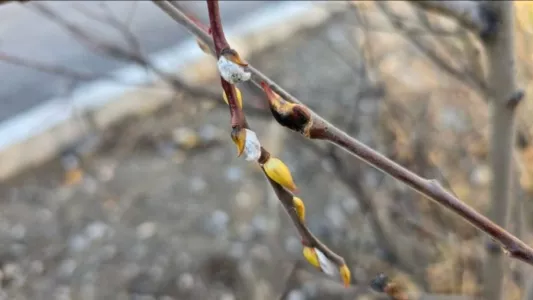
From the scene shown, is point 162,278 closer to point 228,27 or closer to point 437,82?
point 437,82

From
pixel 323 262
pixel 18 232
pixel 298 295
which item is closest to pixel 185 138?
pixel 18 232

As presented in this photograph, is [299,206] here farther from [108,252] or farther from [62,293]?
[108,252]

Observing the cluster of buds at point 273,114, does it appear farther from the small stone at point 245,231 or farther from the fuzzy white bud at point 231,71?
the small stone at point 245,231

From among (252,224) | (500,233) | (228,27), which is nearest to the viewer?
(500,233)

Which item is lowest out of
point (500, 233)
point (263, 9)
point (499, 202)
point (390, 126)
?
point (263, 9)

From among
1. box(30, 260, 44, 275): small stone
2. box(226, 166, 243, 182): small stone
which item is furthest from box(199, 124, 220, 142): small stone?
→ box(30, 260, 44, 275): small stone

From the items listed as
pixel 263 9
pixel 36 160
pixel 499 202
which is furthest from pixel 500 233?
pixel 263 9

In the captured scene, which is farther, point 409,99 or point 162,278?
point 409,99
